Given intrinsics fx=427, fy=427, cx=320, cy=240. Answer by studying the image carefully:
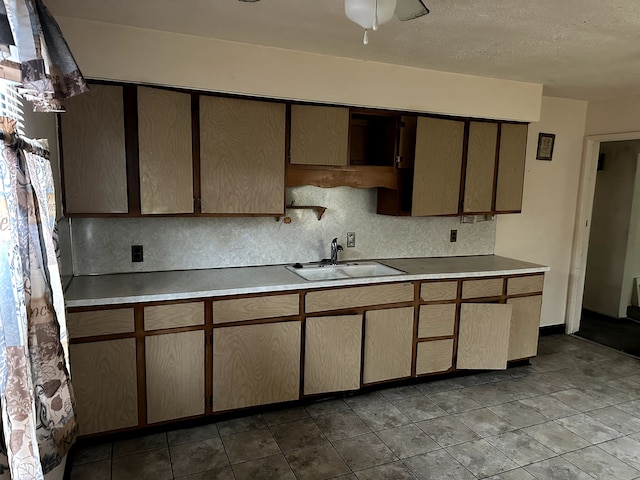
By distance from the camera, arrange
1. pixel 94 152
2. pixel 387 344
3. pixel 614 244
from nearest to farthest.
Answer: pixel 94 152, pixel 387 344, pixel 614 244

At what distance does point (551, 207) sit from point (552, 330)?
133 centimetres

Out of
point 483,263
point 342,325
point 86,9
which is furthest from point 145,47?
point 483,263

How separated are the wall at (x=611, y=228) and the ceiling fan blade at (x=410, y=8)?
179 inches

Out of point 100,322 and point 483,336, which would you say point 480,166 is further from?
point 100,322

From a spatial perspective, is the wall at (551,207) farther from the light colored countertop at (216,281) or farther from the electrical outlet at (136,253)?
the electrical outlet at (136,253)

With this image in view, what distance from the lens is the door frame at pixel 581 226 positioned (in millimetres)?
4367

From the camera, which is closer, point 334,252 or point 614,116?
point 334,252

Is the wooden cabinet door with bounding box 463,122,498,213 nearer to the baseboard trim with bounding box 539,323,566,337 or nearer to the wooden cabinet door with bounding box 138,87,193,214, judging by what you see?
the baseboard trim with bounding box 539,323,566,337

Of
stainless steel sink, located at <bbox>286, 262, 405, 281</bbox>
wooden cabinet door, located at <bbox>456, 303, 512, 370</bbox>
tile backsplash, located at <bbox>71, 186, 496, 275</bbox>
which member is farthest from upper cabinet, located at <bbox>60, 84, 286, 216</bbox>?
wooden cabinet door, located at <bbox>456, 303, 512, 370</bbox>

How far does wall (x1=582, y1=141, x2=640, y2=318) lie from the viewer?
4996mm

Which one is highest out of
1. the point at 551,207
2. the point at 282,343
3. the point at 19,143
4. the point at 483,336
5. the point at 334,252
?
the point at 19,143

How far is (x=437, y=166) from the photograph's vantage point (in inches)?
A: 134

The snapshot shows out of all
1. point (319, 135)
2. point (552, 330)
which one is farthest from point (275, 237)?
point (552, 330)

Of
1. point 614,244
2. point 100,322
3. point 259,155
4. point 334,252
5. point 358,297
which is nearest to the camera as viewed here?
point 100,322
